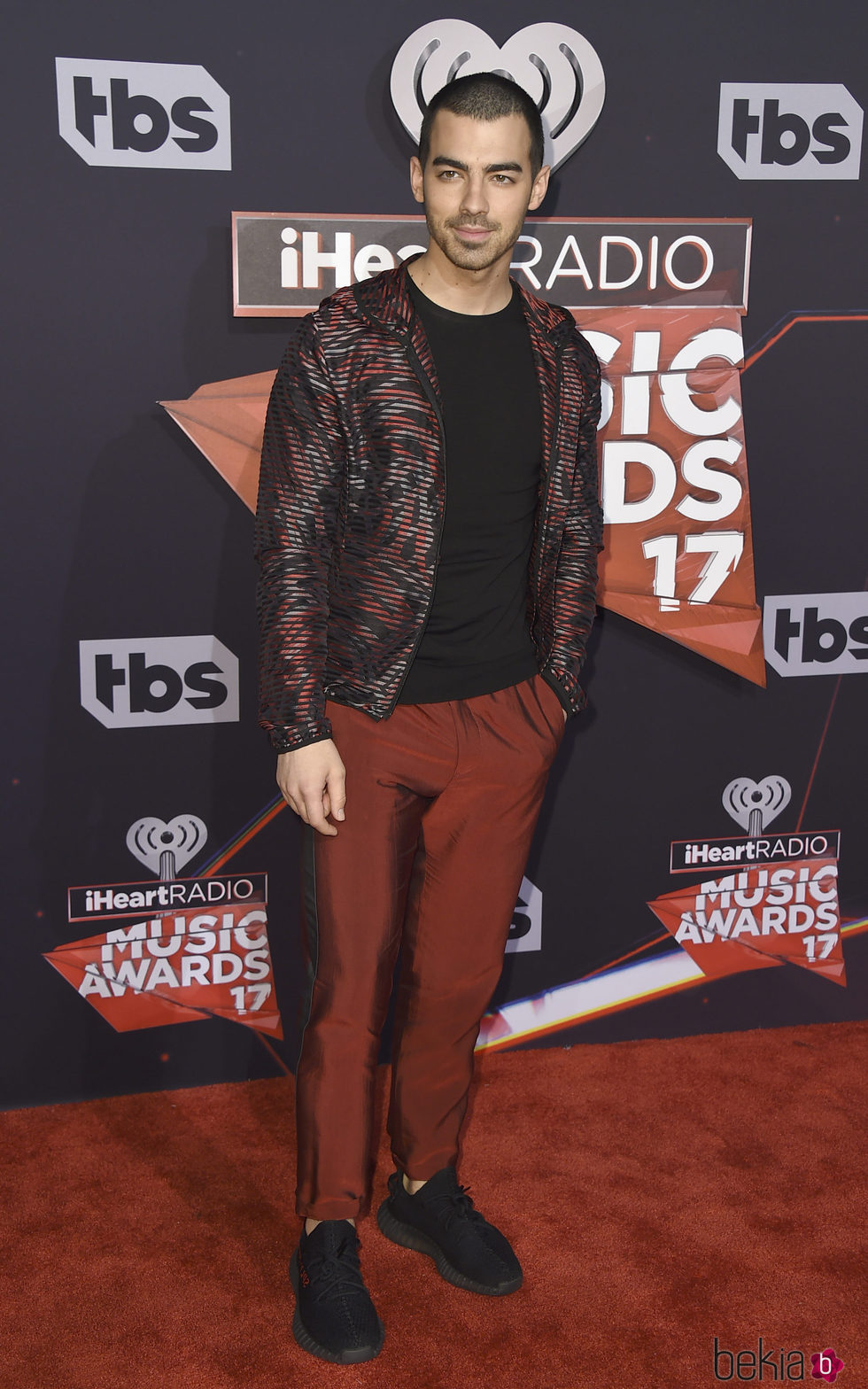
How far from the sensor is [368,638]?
1.79 metres

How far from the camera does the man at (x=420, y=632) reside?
174 centimetres

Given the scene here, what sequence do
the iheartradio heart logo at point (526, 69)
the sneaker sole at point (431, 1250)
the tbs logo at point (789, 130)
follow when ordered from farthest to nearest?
the tbs logo at point (789, 130) < the iheartradio heart logo at point (526, 69) < the sneaker sole at point (431, 1250)

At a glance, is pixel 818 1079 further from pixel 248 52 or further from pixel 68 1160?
pixel 248 52

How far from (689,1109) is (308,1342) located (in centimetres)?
101

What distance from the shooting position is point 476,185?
5.67 ft

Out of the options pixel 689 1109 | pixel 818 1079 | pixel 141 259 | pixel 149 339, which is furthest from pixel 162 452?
pixel 818 1079

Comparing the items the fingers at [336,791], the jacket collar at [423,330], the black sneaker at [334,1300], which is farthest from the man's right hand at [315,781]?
the black sneaker at [334,1300]

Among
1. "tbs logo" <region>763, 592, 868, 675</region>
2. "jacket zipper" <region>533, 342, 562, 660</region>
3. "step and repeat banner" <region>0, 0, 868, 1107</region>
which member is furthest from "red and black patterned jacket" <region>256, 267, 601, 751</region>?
"tbs logo" <region>763, 592, 868, 675</region>

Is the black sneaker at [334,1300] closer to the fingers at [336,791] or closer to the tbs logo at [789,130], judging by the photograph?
the fingers at [336,791]

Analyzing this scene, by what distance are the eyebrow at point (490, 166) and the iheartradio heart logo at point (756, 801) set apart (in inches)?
59.1

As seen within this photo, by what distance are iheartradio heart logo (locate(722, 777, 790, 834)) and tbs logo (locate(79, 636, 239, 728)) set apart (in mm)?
1158

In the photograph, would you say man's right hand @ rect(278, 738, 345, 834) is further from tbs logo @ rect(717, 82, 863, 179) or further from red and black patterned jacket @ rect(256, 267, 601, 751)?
tbs logo @ rect(717, 82, 863, 179)

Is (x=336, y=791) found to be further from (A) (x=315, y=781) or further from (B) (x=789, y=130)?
(B) (x=789, y=130)

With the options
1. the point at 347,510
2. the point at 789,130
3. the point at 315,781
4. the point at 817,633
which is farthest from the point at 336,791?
the point at 789,130
